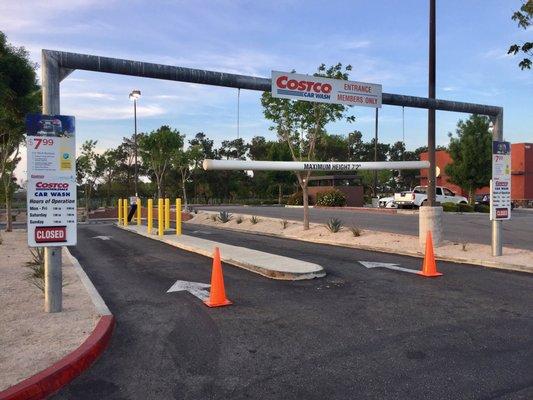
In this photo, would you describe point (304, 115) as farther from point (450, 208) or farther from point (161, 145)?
point (161, 145)

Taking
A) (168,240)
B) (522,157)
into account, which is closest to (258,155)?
(522,157)

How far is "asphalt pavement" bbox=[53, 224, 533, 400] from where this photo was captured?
15.3 ft

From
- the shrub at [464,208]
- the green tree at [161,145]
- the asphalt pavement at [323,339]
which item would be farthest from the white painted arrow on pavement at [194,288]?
the green tree at [161,145]

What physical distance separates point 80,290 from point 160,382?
4255mm

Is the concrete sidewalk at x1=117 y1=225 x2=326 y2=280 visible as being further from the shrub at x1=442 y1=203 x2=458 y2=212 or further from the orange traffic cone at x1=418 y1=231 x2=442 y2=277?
the shrub at x1=442 y1=203 x2=458 y2=212

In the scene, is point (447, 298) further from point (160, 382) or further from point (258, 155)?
point (258, 155)

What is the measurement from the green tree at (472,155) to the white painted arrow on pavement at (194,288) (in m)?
30.2

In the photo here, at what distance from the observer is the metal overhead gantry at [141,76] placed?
6953mm

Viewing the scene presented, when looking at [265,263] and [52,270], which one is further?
[265,263]

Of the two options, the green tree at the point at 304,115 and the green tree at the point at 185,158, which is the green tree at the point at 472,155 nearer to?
the green tree at the point at 304,115

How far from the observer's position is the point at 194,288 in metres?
9.18

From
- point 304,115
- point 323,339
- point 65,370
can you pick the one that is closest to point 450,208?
point 304,115

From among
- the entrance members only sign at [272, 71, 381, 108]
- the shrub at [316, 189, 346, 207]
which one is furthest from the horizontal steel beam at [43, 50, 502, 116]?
the shrub at [316, 189, 346, 207]

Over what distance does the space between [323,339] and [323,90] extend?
6.79 meters
